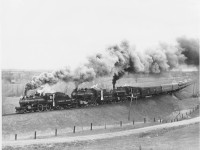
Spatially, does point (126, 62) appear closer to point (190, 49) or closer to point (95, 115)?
point (95, 115)

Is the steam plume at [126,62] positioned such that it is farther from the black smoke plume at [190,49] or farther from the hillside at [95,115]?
the hillside at [95,115]

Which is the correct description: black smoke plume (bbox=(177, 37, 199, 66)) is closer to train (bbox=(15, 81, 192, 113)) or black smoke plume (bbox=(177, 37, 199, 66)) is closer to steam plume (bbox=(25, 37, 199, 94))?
steam plume (bbox=(25, 37, 199, 94))

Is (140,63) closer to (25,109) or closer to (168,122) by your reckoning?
(168,122)

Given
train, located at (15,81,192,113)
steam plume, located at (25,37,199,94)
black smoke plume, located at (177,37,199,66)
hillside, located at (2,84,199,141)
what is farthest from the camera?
black smoke plume, located at (177,37,199,66)

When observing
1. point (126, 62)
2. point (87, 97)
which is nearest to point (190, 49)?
point (126, 62)

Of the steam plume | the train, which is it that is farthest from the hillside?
the steam plume

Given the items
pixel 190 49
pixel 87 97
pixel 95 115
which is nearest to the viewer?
pixel 95 115

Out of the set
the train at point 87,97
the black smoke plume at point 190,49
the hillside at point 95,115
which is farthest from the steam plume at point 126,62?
the hillside at point 95,115

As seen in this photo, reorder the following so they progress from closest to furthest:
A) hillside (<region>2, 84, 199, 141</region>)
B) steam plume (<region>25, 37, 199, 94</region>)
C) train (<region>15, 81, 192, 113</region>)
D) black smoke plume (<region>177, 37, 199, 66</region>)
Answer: hillside (<region>2, 84, 199, 141</region>) < steam plume (<region>25, 37, 199, 94</region>) < train (<region>15, 81, 192, 113</region>) < black smoke plume (<region>177, 37, 199, 66</region>)

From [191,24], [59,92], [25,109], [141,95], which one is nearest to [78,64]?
[59,92]
